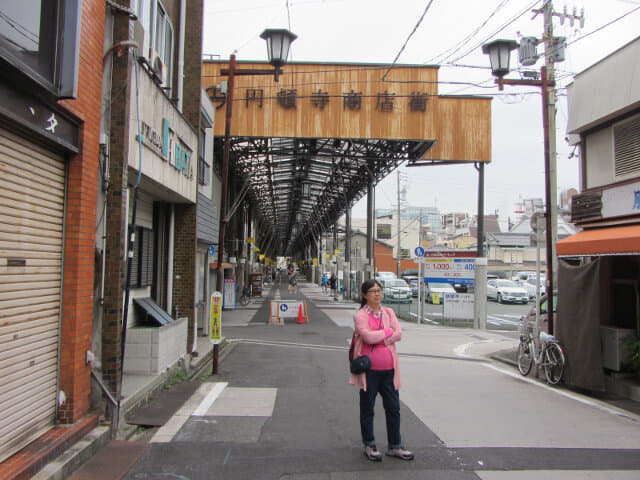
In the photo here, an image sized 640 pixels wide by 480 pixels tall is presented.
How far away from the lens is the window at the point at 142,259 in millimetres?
8896

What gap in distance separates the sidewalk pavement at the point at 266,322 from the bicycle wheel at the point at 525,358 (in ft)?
1.02

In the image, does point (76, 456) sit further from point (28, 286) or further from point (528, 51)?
point (528, 51)

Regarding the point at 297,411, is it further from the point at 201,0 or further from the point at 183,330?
the point at 201,0

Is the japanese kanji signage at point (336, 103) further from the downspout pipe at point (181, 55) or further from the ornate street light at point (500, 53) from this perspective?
the ornate street light at point (500, 53)

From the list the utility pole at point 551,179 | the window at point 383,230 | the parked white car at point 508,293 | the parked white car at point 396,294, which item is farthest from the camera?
the window at point 383,230

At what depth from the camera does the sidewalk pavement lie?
467cm

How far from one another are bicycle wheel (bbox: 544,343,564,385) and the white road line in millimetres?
5938

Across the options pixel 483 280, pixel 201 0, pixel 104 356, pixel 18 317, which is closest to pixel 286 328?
pixel 483 280

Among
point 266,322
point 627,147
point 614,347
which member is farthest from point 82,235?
point 266,322

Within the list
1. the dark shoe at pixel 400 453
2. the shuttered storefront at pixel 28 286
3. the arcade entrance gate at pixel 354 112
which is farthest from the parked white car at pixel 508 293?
the shuttered storefront at pixel 28 286

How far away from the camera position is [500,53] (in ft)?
31.0

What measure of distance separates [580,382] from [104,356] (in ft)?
25.0

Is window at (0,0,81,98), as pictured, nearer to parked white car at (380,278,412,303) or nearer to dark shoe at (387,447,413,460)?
dark shoe at (387,447,413,460)

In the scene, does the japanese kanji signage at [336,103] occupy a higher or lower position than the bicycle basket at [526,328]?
higher
